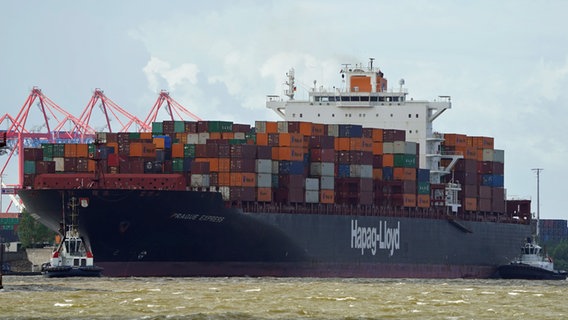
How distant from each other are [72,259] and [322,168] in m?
17.0

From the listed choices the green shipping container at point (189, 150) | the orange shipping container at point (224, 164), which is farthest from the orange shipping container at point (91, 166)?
the orange shipping container at point (224, 164)

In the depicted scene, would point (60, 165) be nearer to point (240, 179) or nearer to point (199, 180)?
point (199, 180)

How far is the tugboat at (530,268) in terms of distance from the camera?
113 meters

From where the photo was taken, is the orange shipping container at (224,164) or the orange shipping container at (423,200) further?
the orange shipping container at (423,200)

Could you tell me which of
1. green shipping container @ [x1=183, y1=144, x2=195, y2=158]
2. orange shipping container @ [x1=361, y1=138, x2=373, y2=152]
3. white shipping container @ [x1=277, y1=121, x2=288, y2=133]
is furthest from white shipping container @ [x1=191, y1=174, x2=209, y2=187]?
orange shipping container @ [x1=361, y1=138, x2=373, y2=152]

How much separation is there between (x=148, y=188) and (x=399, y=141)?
18.4 m

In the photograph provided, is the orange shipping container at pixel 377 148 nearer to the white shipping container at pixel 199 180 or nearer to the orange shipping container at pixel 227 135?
the orange shipping container at pixel 227 135

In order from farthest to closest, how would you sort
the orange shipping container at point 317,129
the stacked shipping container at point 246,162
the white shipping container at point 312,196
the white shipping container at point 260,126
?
1. the orange shipping container at point 317,129
2. the white shipping container at point 260,126
3. the white shipping container at point 312,196
4. the stacked shipping container at point 246,162

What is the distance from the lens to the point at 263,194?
95.4 metres

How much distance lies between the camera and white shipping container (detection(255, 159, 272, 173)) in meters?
94.8

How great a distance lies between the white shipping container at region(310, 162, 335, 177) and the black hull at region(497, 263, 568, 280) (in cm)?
2105

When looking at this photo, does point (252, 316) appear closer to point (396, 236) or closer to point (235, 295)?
point (235, 295)

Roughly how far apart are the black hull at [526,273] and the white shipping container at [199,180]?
28.7 metres

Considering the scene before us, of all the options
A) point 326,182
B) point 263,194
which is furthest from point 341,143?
point 263,194
